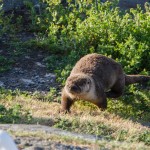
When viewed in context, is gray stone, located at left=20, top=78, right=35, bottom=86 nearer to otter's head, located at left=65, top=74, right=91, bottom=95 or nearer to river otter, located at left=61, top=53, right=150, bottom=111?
river otter, located at left=61, top=53, right=150, bottom=111

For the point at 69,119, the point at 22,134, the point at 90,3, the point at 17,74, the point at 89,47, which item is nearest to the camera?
the point at 22,134

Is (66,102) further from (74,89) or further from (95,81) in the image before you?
(95,81)

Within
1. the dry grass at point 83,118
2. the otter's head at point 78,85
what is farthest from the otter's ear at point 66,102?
the otter's head at point 78,85

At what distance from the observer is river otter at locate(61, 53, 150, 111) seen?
27.9 feet

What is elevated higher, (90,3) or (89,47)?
(90,3)

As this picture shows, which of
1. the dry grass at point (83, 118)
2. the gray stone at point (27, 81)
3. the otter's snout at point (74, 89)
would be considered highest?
the otter's snout at point (74, 89)

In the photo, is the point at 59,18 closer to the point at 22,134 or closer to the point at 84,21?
the point at 84,21

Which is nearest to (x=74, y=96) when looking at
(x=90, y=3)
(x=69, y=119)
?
(x=69, y=119)

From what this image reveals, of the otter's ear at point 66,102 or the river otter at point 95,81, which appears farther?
the otter's ear at point 66,102

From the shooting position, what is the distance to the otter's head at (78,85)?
329 inches

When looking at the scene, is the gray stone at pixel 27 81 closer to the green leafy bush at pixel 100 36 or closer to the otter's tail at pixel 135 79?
the green leafy bush at pixel 100 36

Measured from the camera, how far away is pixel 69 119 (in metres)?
7.73

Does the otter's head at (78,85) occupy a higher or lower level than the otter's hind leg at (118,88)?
higher

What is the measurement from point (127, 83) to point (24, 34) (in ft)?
11.3
